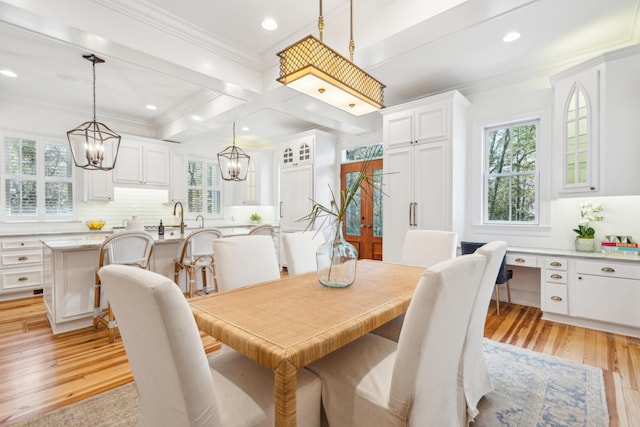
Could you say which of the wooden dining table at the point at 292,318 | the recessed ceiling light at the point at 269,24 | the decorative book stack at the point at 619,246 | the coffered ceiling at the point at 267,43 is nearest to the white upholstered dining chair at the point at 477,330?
the wooden dining table at the point at 292,318

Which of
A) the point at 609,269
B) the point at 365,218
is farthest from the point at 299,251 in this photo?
the point at 365,218

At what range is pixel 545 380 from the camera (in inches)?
84.4

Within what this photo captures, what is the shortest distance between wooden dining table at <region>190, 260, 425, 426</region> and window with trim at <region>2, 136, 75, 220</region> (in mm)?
5031

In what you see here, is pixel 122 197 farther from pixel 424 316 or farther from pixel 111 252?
pixel 424 316

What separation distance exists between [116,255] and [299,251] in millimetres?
1894

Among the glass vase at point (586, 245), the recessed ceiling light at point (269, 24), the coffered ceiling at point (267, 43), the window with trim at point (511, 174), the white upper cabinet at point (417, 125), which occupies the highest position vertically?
the recessed ceiling light at point (269, 24)

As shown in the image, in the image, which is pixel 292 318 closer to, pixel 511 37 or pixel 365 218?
pixel 511 37

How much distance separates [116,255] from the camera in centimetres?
288

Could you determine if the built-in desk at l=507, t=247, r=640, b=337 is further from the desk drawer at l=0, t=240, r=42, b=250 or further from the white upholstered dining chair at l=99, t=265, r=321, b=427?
the desk drawer at l=0, t=240, r=42, b=250

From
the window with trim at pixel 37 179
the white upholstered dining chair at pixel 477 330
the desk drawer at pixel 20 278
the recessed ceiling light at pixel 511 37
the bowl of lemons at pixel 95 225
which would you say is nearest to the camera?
the white upholstered dining chair at pixel 477 330

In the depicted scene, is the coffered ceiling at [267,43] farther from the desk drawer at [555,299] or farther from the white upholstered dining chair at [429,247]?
the desk drawer at [555,299]

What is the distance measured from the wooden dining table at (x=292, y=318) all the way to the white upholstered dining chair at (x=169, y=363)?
172 millimetres

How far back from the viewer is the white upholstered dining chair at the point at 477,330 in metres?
1.51

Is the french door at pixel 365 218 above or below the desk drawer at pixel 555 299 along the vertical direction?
above
